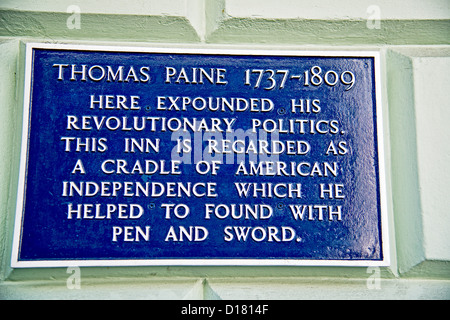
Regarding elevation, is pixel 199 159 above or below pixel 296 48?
below

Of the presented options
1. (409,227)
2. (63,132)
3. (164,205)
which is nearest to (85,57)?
(63,132)

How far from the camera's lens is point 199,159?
1.99 metres

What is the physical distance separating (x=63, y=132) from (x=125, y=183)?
348 millimetres

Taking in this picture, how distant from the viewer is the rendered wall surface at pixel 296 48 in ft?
6.34

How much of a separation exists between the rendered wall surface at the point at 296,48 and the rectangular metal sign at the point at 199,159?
71 millimetres

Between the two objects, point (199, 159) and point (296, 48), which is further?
point (296, 48)

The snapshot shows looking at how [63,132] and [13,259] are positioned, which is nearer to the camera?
[13,259]

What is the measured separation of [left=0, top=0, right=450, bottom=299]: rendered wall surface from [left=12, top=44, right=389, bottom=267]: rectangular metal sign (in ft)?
0.23

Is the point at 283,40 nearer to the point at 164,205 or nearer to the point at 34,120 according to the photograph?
the point at 164,205

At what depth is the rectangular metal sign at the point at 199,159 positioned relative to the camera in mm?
1916

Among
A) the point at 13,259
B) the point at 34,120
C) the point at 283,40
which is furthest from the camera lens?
the point at 283,40

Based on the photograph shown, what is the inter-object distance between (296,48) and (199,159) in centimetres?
68

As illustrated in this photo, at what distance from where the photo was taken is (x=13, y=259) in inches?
73.1

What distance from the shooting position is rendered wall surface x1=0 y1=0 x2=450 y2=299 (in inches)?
76.1
